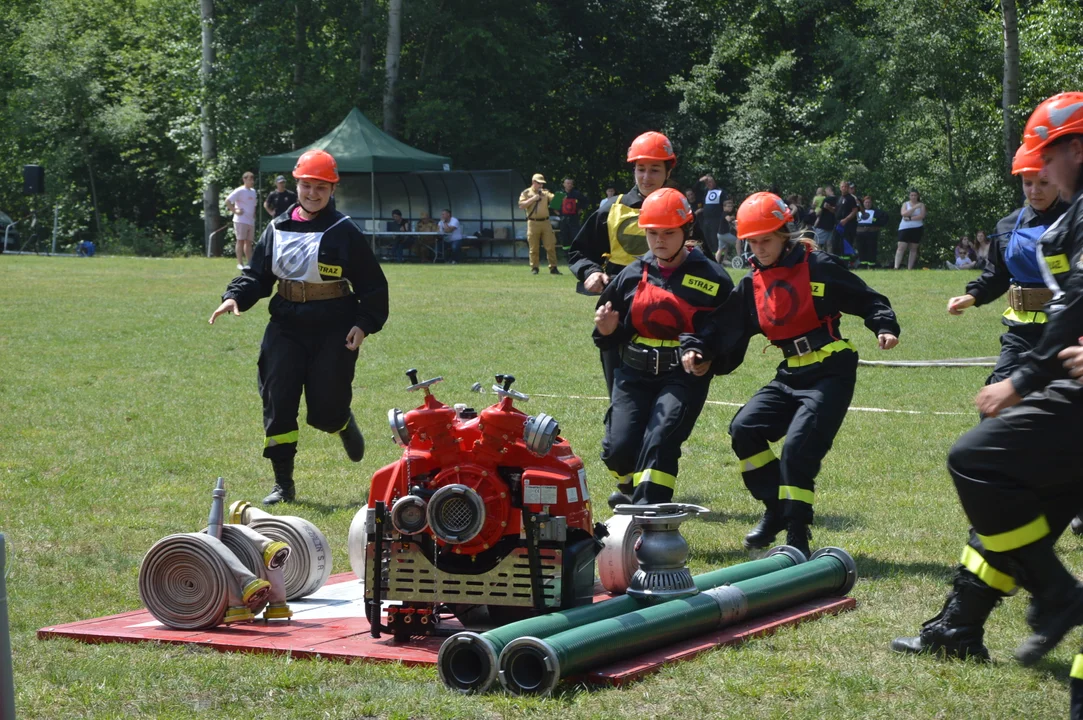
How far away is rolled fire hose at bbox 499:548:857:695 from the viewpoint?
16.5 ft

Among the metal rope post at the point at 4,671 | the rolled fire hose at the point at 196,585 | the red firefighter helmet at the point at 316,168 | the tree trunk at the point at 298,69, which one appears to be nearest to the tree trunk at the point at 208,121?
the tree trunk at the point at 298,69

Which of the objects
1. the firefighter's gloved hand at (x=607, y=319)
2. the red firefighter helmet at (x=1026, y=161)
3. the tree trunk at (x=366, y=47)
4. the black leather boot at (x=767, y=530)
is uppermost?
the tree trunk at (x=366, y=47)

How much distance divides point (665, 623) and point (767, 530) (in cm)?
A: 240

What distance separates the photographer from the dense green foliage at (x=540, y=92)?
38.6 m

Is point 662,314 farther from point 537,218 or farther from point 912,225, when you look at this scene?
point 912,225

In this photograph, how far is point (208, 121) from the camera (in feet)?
147

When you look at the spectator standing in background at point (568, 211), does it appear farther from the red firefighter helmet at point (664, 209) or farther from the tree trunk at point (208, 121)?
the red firefighter helmet at point (664, 209)

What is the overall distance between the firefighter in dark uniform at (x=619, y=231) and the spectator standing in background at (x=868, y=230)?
84.0 feet

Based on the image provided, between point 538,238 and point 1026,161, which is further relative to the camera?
point 538,238

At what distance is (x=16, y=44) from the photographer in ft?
173

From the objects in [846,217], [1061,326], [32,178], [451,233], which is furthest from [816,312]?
[32,178]

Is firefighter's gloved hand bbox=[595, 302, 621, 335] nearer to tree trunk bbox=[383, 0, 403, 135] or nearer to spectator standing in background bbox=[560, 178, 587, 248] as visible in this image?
spectator standing in background bbox=[560, 178, 587, 248]

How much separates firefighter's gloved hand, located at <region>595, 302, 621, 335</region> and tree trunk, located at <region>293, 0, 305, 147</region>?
3892 cm

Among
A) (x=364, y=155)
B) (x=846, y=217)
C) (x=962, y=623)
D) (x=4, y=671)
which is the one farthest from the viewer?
(x=364, y=155)
